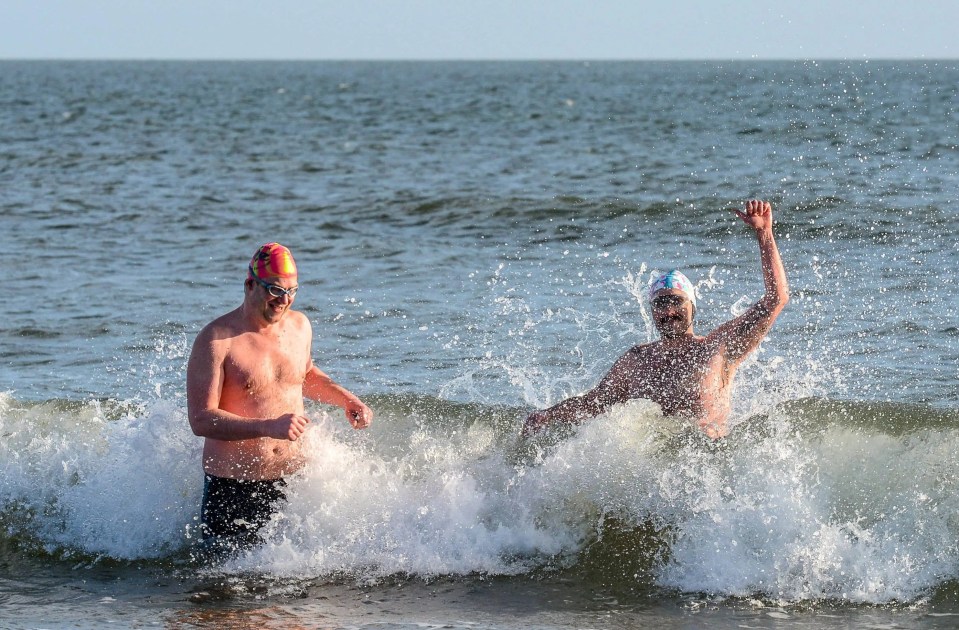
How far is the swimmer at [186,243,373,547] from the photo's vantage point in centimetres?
571

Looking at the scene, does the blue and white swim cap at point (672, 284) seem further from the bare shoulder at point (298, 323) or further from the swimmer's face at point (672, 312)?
the bare shoulder at point (298, 323)

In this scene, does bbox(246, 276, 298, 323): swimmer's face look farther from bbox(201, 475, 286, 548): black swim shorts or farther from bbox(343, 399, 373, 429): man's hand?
bbox(201, 475, 286, 548): black swim shorts

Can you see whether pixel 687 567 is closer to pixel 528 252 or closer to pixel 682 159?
pixel 528 252

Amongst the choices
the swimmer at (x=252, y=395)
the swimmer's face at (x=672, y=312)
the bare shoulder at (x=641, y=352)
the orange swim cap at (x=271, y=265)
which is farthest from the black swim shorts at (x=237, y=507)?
the swimmer's face at (x=672, y=312)

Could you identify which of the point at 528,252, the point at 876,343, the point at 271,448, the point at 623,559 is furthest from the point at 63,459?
the point at 528,252

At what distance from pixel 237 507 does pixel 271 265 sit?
1221 mm

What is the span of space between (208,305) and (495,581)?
654 cm

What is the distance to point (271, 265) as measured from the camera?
5715 millimetres

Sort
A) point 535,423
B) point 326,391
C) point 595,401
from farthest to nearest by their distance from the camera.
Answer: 1. point 595,401
2. point 535,423
3. point 326,391

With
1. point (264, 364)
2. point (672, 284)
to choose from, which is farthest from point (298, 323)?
point (672, 284)

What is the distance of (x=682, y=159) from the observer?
22641 mm

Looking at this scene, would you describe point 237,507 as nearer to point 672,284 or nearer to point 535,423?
point 535,423

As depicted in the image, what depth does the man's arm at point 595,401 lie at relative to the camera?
6547 millimetres

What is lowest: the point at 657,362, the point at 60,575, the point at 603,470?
the point at 60,575
